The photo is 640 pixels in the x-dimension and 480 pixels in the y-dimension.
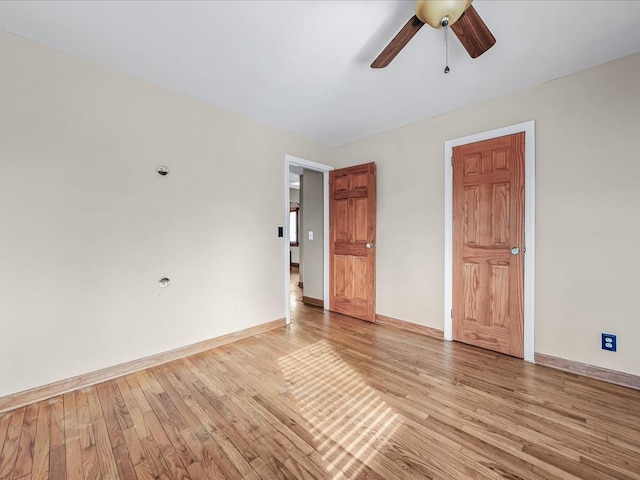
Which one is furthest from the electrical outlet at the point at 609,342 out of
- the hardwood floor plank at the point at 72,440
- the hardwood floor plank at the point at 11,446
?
the hardwood floor plank at the point at 11,446

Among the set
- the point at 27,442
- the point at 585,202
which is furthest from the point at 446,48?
the point at 27,442

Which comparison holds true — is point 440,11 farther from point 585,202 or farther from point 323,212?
point 323,212

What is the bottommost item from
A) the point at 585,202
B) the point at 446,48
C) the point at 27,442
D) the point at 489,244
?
the point at 27,442

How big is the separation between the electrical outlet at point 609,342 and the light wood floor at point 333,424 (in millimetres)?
276

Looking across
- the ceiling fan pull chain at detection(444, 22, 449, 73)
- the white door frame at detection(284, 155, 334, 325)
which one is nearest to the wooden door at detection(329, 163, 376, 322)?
the white door frame at detection(284, 155, 334, 325)

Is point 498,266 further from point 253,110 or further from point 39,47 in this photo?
point 39,47

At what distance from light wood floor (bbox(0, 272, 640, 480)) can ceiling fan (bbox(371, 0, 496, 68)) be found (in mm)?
2272

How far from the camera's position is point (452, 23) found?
1468 millimetres

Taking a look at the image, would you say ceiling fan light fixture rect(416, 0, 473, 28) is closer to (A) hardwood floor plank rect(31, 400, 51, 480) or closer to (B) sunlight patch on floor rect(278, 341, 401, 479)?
(B) sunlight patch on floor rect(278, 341, 401, 479)

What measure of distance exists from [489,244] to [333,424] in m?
2.15

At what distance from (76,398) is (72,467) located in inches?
29.2

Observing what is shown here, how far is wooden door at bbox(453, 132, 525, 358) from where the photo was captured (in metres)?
2.53

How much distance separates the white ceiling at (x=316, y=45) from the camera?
64.5 inches

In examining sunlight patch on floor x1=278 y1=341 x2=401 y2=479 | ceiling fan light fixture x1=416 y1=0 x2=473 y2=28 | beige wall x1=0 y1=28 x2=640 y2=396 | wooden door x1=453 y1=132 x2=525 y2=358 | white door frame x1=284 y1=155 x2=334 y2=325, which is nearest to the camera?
ceiling fan light fixture x1=416 y1=0 x2=473 y2=28
